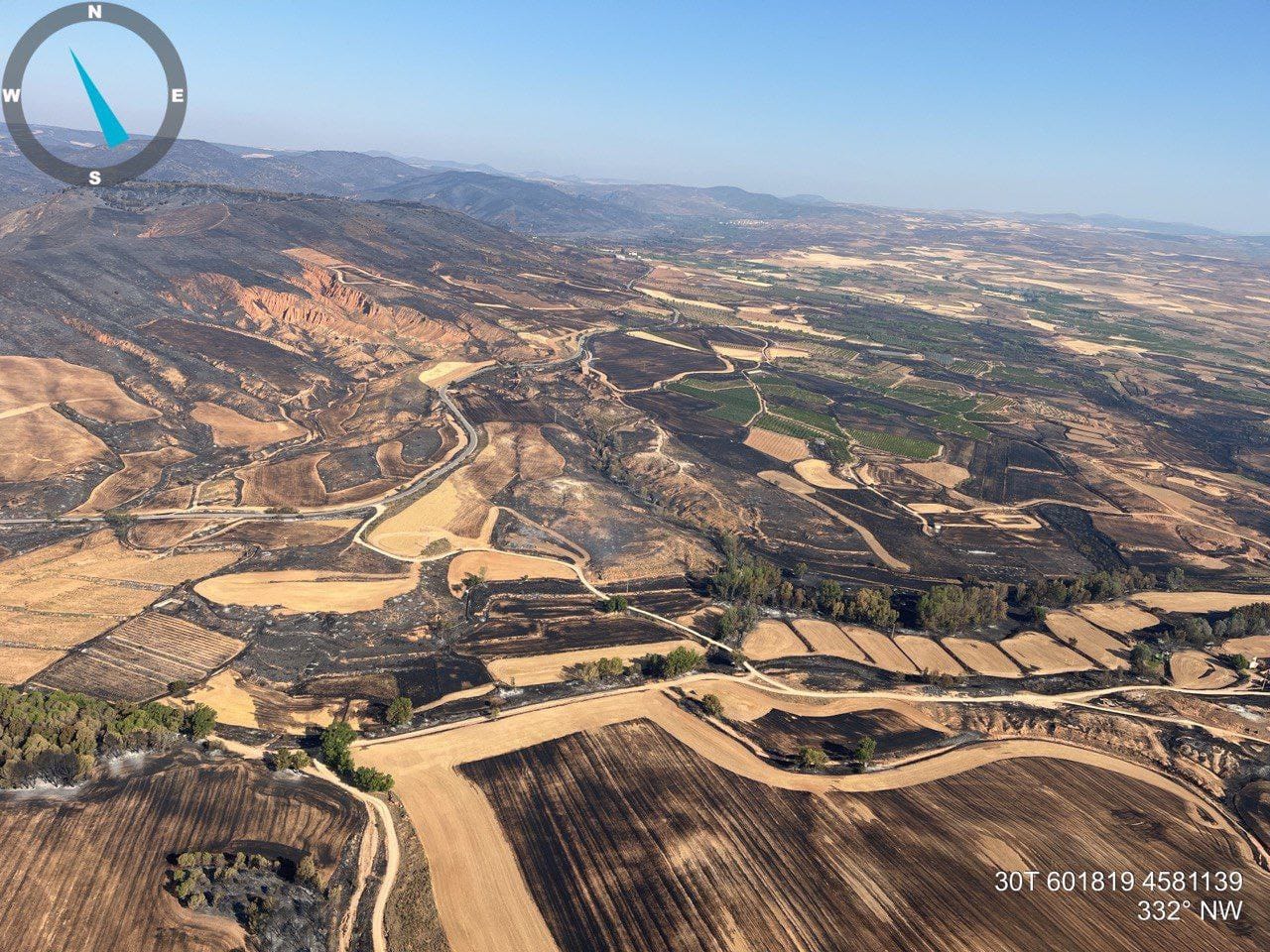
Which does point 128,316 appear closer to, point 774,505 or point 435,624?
point 435,624

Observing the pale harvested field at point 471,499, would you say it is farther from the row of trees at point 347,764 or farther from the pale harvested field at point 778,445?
the pale harvested field at point 778,445

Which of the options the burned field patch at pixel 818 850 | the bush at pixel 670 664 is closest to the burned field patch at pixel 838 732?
the burned field patch at pixel 818 850

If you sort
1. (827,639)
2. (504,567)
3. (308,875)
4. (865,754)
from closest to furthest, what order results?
(308,875), (865,754), (827,639), (504,567)

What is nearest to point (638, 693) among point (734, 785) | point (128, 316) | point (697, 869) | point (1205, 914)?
point (734, 785)

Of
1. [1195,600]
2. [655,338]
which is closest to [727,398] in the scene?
[655,338]

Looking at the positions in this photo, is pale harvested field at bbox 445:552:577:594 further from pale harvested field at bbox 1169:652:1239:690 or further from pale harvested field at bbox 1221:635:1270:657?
pale harvested field at bbox 1221:635:1270:657

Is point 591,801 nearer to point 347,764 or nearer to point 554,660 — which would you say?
point 347,764

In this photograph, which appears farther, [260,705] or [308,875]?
[260,705]
